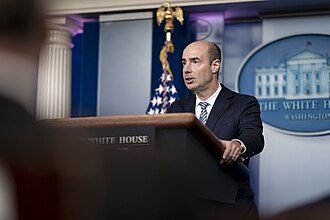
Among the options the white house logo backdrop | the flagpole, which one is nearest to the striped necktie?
the flagpole

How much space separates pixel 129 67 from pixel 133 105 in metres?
0.35

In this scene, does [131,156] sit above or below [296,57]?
below

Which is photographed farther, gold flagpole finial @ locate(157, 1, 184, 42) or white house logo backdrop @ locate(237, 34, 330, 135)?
white house logo backdrop @ locate(237, 34, 330, 135)

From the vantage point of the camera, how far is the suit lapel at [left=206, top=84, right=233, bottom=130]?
2924 millimetres

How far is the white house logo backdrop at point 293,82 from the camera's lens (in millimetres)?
6457

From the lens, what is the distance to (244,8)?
6.70 metres

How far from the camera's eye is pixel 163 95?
21.1 feet

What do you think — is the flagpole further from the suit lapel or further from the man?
the suit lapel

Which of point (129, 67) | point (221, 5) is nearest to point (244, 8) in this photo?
point (221, 5)

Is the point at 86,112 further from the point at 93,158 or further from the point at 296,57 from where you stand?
the point at 93,158

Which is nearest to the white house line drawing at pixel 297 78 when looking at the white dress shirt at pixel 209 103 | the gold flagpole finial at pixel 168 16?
the gold flagpole finial at pixel 168 16

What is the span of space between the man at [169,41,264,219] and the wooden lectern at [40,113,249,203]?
0.18 feet

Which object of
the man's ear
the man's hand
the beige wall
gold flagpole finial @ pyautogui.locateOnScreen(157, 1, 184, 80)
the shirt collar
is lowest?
the man's hand

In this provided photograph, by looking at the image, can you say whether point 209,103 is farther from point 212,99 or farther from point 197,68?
point 197,68
